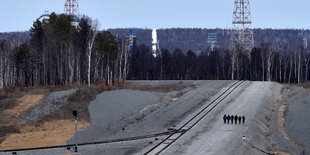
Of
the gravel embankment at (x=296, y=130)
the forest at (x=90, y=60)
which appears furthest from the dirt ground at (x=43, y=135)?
the forest at (x=90, y=60)

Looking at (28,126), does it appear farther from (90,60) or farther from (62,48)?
(62,48)

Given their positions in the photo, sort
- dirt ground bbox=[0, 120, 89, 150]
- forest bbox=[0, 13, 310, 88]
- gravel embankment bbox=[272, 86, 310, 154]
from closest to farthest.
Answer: gravel embankment bbox=[272, 86, 310, 154] → dirt ground bbox=[0, 120, 89, 150] → forest bbox=[0, 13, 310, 88]

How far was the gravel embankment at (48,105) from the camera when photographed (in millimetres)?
48156

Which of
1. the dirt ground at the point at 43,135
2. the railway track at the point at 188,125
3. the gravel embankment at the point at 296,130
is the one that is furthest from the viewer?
the dirt ground at the point at 43,135

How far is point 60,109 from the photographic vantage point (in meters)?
50.8

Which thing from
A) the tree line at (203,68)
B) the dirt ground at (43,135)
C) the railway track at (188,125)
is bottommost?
the dirt ground at (43,135)

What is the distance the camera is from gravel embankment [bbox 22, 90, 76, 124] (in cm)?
4816

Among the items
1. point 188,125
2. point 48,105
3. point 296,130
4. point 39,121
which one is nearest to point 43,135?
point 39,121

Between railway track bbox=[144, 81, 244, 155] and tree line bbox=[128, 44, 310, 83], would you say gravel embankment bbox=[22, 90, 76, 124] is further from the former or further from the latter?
tree line bbox=[128, 44, 310, 83]

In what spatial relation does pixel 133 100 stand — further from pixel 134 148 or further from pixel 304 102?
pixel 134 148

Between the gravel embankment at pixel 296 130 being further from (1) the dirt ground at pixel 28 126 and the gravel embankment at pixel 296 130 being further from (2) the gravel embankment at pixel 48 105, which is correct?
(2) the gravel embankment at pixel 48 105

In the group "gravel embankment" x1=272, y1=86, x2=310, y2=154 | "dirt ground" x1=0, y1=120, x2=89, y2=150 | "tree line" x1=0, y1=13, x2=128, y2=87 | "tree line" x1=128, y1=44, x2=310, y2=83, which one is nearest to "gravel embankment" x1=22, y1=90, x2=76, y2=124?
"dirt ground" x1=0, y1=120, x2=89, y2=150

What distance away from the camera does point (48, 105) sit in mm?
53188

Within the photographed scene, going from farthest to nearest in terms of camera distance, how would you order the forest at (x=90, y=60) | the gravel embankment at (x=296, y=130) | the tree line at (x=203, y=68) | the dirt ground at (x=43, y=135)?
1. the tree line at (x=203, y=68)
2. the forest at (x=90, y=60)
3. the dirt ground at (x=43, y=135)
4. the gravel embankment at (x=296, y=130)
